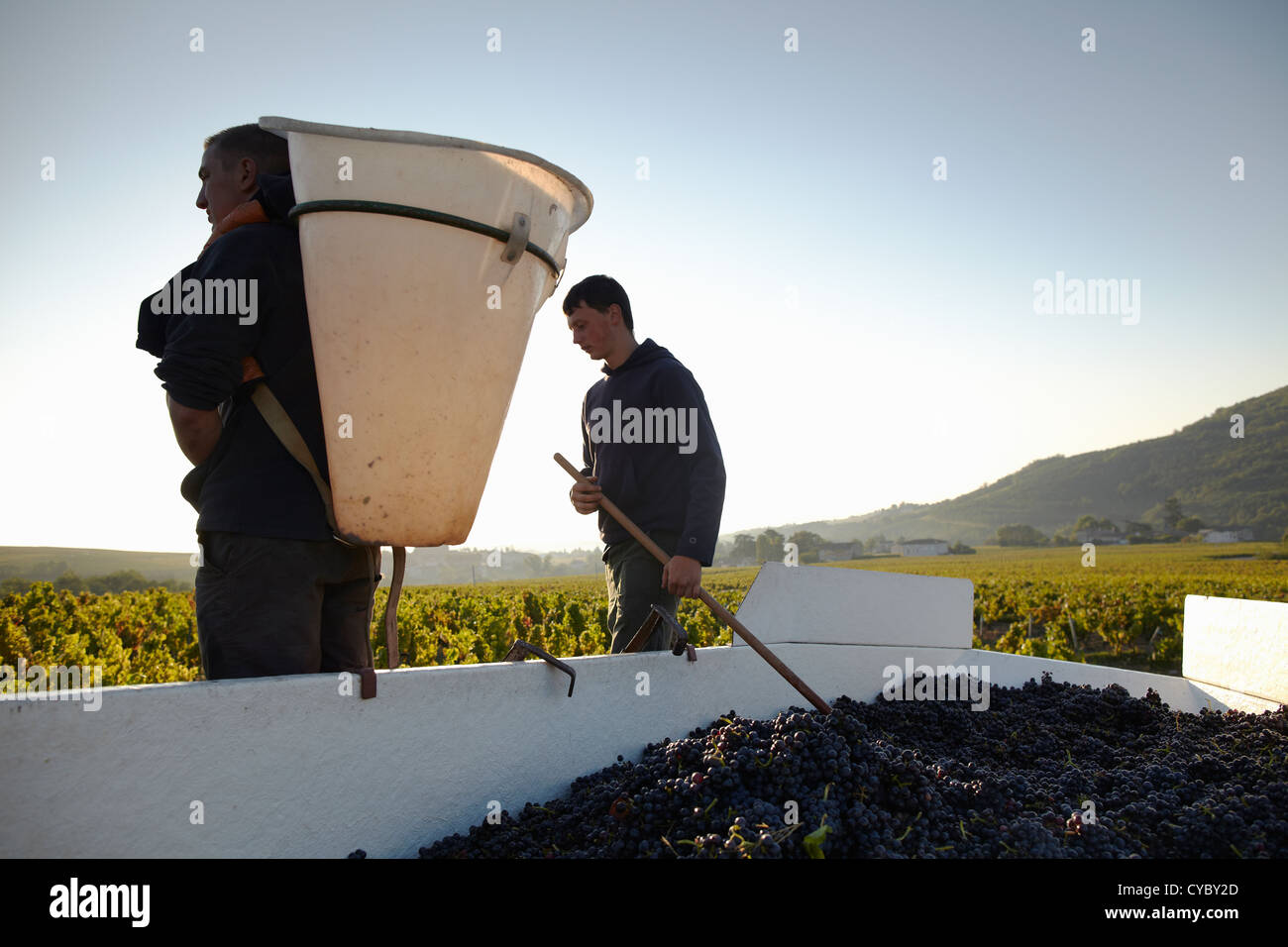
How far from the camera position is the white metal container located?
1563mm

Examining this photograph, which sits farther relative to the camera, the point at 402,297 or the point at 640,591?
the point at 640,591

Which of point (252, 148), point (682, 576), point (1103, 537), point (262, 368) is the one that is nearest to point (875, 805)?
point (682, 576)

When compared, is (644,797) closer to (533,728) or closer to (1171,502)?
(533,728)

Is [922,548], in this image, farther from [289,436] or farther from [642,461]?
[289,436]

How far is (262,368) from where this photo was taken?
66.2 inches

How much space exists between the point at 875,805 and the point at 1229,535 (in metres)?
114

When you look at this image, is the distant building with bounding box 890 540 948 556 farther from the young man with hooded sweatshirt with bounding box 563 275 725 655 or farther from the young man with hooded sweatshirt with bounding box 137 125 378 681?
the young man with hooded sweatshirt with bounding box 137 125 378 681

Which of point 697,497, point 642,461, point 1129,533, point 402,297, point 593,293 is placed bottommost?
point 1129,533

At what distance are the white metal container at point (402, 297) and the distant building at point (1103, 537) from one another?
356 feet
